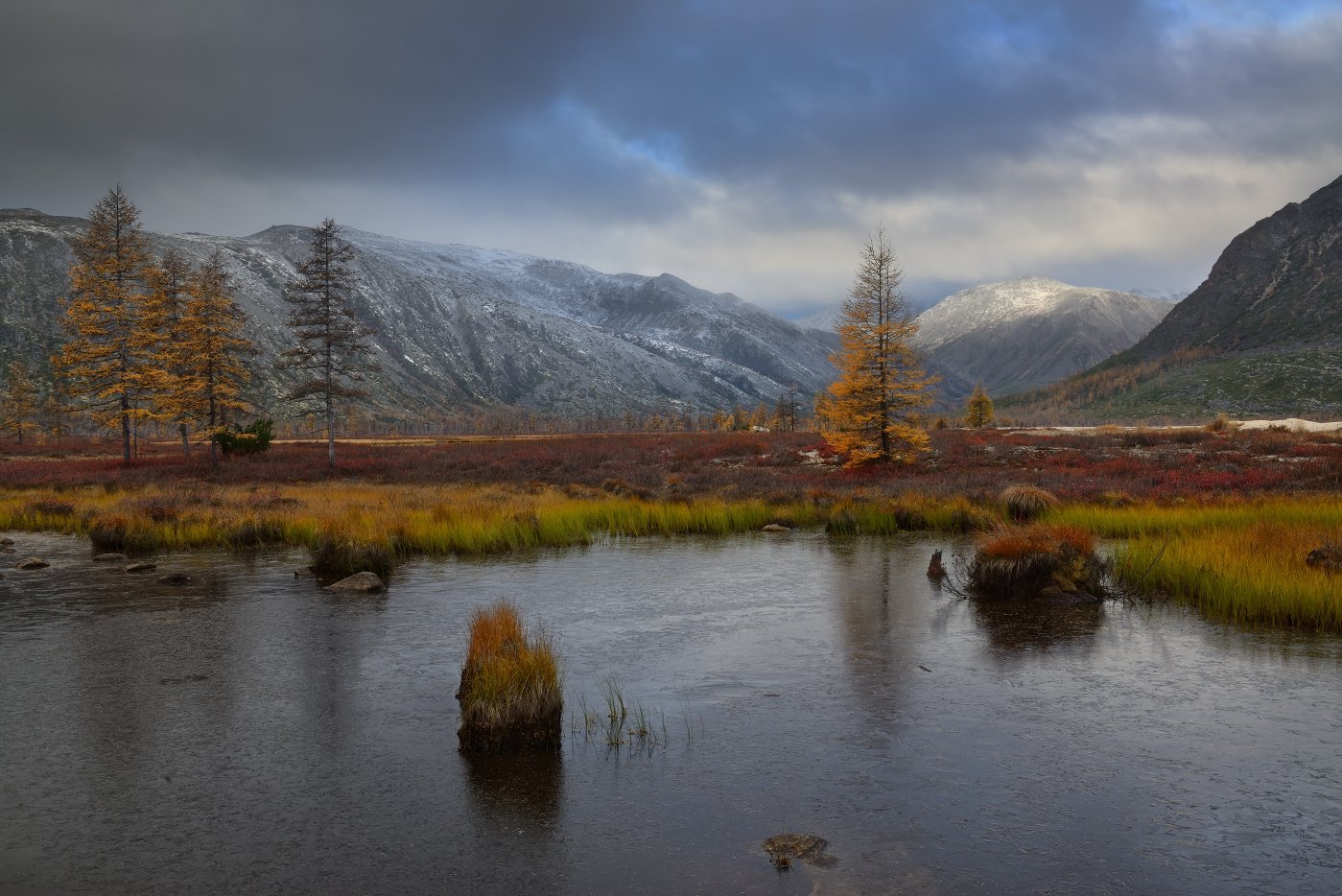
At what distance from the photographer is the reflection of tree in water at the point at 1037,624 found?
13062 millimetres

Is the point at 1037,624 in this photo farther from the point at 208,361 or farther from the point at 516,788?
the point at 208,361

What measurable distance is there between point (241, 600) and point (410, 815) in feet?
35.5

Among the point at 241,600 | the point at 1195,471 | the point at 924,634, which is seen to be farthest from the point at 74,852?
the point at 1195,471

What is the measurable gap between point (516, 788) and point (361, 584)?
10.8 m

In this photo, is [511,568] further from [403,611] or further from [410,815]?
[410,815]

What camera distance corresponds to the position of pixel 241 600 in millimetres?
16484

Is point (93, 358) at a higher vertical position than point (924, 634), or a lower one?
higher

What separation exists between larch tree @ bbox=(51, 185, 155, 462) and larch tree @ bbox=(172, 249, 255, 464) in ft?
6.72

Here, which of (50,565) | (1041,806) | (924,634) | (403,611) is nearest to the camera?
(1041,806)

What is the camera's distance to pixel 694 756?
344 inches

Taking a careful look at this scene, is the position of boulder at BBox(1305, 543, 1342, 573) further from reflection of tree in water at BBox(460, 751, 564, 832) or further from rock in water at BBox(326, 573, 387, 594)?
rock in water at BBox(326, 573, 387, 594)

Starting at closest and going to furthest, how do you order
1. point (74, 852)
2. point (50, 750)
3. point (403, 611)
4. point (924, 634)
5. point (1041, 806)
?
point (74, 852) → point (1041, 806) → point (50, 750) → point (924, 634) → point (403, 611)

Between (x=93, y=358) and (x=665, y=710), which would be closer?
(x=665, y=710)

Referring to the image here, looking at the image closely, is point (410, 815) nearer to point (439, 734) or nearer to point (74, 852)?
point (439, 734)
